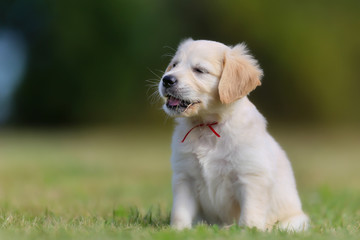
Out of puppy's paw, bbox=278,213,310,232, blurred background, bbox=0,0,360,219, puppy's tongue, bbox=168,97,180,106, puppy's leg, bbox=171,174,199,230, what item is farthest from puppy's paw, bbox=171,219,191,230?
blurred background, bbox=0,0,360,219

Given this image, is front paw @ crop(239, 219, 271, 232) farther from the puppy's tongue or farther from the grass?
the puppy's tongue

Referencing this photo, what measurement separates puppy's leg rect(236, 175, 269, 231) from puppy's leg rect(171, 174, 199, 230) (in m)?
0.34

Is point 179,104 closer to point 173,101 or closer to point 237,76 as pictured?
point 173,101

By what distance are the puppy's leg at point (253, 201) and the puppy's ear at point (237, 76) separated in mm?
562

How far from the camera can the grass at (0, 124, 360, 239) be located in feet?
11.7

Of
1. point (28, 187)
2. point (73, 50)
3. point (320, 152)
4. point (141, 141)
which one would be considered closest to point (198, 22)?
point (73, 50)

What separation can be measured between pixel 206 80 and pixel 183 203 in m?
0.85

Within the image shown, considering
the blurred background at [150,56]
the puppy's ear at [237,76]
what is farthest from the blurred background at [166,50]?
the puppy's ear at [237,76]

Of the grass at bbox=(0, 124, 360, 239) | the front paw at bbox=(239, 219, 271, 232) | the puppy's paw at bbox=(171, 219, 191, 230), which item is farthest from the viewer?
the puppy's paw at bbox=(171, 219, 191, 230)

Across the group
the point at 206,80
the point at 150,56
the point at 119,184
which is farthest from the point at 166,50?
the point at 206,80

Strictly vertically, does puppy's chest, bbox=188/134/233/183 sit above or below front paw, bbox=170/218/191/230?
above

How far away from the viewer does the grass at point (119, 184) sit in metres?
3.55

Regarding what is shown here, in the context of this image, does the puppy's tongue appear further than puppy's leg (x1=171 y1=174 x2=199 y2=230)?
Yes

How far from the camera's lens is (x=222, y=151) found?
3855mm
